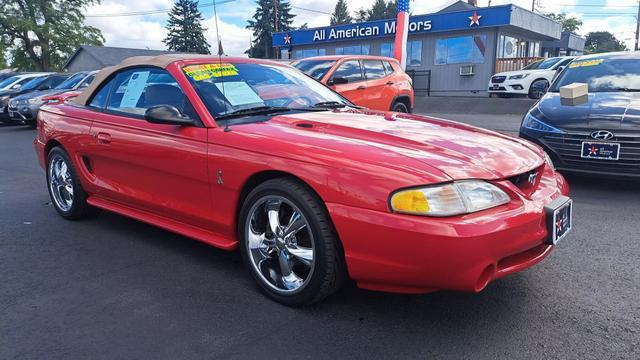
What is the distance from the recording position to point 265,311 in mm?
2744

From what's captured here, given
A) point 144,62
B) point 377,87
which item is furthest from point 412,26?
point 144,62

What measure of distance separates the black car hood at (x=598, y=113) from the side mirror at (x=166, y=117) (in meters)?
3.86

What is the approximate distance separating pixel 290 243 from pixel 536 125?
372 centimetres

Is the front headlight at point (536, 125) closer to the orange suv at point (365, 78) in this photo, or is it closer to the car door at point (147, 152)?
the orange suv at point (365, 78)

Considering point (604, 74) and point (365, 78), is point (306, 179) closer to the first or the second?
point (604, 74)

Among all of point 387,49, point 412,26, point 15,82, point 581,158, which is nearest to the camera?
point 581,158

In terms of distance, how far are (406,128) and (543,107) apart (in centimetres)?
307

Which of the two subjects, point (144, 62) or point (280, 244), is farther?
point (144, 62)

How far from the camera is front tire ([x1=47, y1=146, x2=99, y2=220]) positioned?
13.9ft

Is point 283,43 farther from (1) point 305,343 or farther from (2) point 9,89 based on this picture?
(1) point 305,343

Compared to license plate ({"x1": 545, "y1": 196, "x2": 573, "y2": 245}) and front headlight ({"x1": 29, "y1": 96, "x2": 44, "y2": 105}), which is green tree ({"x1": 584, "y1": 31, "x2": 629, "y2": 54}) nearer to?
front headlight ({"x1": 29, "y1": 96, "x2": 44, "y2": 105})

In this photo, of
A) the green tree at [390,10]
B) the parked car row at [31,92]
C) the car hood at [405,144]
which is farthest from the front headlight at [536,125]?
the green tree at [390,10]

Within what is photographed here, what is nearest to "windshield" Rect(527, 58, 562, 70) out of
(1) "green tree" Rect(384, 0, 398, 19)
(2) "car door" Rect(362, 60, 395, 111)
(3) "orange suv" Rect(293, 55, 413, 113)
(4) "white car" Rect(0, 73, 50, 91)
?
(3) "orange suv" Rect(293, 55, 413, 113)

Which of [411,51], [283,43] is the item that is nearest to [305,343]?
[411,51]
